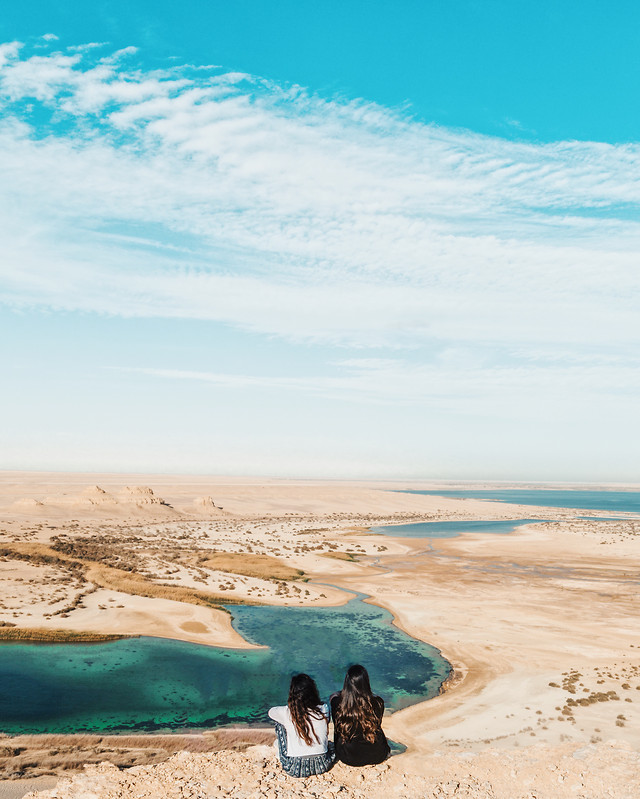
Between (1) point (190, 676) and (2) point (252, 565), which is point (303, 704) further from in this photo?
(2) point (252, 565)

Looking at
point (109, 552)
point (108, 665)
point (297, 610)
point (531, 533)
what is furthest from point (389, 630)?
point (531, 533)

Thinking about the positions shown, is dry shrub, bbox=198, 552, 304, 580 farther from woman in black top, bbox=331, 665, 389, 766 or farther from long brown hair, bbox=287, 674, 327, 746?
long brown hair, bbox=287, 674, 327, 746

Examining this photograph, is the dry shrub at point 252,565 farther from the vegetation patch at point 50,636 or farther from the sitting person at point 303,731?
the sitting person at point 303,731

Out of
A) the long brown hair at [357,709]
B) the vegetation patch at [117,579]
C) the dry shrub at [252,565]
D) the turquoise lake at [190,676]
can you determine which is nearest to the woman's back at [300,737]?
the long brown hair at [357,709]

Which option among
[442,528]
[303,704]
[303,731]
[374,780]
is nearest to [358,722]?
[303,731]

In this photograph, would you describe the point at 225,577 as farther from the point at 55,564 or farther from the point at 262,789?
the point at 262,789
